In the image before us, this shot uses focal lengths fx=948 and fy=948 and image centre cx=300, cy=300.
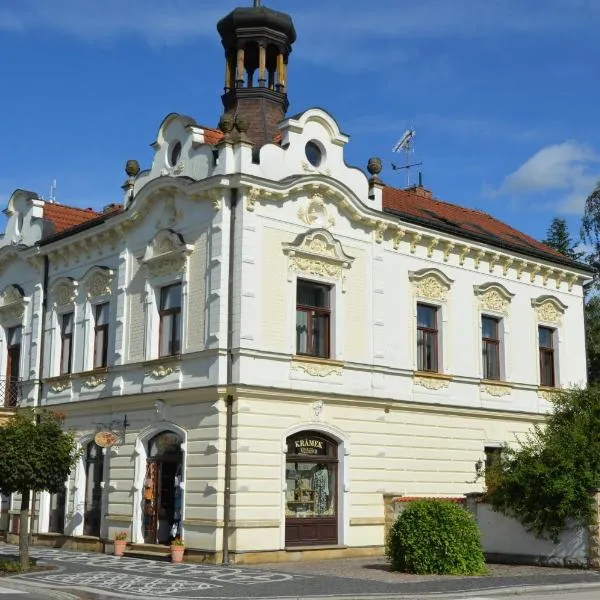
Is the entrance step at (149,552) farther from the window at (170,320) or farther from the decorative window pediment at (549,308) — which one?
the decorative window pediment at (549,308)

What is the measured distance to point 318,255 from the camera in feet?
78.2

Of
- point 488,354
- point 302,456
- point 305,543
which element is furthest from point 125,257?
point 488,354

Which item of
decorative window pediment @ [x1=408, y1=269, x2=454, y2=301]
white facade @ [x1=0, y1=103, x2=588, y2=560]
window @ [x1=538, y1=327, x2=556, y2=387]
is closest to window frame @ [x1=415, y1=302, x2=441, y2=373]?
white facade @ [x1=0, y1=103, x2=588, y2=560]

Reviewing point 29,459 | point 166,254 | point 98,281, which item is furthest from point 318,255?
point 29,459

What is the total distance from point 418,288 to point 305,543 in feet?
26.1

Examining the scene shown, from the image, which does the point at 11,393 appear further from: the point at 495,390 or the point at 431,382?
the point at 495,390

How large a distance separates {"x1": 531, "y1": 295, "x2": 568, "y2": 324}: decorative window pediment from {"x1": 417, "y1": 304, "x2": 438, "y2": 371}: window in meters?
4.45

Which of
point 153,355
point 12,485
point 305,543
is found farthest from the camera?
point 153,355

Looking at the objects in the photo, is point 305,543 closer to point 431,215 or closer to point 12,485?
→ point 12,485

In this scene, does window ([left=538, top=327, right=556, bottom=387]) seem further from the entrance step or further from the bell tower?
the entrance step

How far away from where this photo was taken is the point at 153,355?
24281 millimetres

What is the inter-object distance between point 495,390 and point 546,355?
3201 millimetres

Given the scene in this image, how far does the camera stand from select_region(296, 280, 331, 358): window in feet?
77.4

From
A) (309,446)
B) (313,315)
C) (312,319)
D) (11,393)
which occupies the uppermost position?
(313,315)
